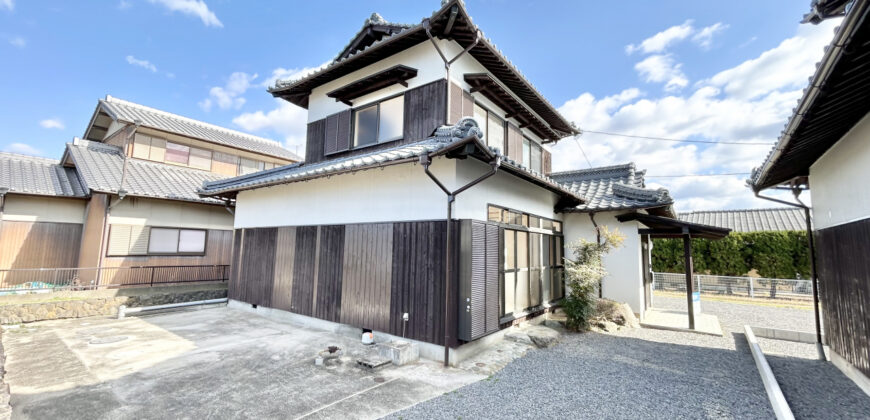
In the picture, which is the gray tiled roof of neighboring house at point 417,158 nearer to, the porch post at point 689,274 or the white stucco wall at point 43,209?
the porch post at point 689,274

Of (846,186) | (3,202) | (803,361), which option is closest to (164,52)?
(3,202)

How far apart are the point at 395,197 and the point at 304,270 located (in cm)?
304

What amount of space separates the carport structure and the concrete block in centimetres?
634

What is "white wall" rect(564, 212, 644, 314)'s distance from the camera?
8.25 meters

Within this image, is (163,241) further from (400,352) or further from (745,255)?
(745,255)

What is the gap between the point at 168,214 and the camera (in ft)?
37.6

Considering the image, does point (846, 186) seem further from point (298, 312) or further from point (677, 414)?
point (298, 312)

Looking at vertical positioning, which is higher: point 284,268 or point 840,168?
point 840,168

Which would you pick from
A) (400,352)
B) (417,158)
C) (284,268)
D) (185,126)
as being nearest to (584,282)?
(400,352)

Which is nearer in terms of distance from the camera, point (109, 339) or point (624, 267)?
point (109, 339)

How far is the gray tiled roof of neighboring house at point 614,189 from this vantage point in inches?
309

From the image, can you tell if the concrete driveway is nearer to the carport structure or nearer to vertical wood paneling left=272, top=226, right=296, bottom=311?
vertical wood paneling left=272, top=226, right=296, bottom=311

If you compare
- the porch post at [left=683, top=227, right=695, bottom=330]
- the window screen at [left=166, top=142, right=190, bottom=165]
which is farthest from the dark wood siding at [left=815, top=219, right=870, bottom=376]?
the window screen at [left=166, top=142, right=190, bottom=165]

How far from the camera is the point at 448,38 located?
20.7 feet
